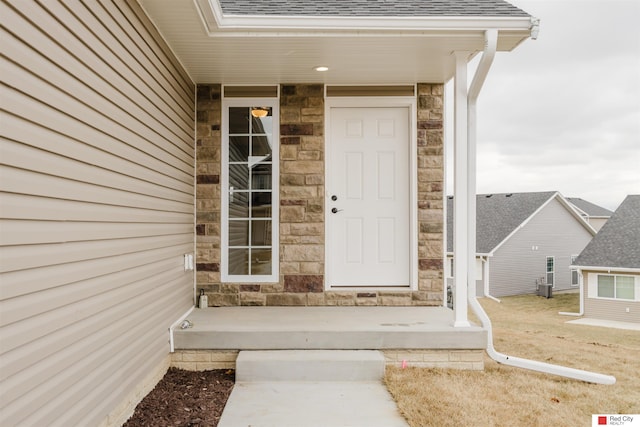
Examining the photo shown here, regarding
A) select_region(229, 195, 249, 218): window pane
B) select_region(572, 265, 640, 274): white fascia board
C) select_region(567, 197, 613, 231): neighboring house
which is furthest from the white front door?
select_region(567, 197, 613, 231): neighboring house

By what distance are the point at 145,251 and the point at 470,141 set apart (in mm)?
2614

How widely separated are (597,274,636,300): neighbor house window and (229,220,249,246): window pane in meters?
10.3

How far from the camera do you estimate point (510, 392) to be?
303 cm

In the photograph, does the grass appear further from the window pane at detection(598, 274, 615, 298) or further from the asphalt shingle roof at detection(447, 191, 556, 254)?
the asphalt shingle roof at detection(447, 191, 556, 254)

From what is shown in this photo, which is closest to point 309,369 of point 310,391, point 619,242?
point 310,391

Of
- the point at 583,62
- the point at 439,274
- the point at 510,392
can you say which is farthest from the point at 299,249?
the point at 583,62

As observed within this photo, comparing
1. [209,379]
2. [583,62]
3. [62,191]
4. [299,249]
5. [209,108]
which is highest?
[583,62]

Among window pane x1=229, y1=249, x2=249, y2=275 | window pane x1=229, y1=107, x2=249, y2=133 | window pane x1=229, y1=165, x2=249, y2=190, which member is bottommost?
window pane x1=229, y1=249, x2=249, y2=275

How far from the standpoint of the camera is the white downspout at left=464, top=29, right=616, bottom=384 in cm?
322

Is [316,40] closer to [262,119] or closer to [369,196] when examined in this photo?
[262,119]

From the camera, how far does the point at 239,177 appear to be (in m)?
4.48

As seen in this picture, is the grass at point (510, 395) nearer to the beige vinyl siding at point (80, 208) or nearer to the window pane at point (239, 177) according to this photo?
the beige vinyl siding at point (80, 208)

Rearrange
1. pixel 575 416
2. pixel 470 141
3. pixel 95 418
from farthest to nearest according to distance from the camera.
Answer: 1. pixel 470 141
2. pixel 575 416
3. pixel 95 418

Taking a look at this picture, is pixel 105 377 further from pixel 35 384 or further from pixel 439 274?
pixel 439 274
